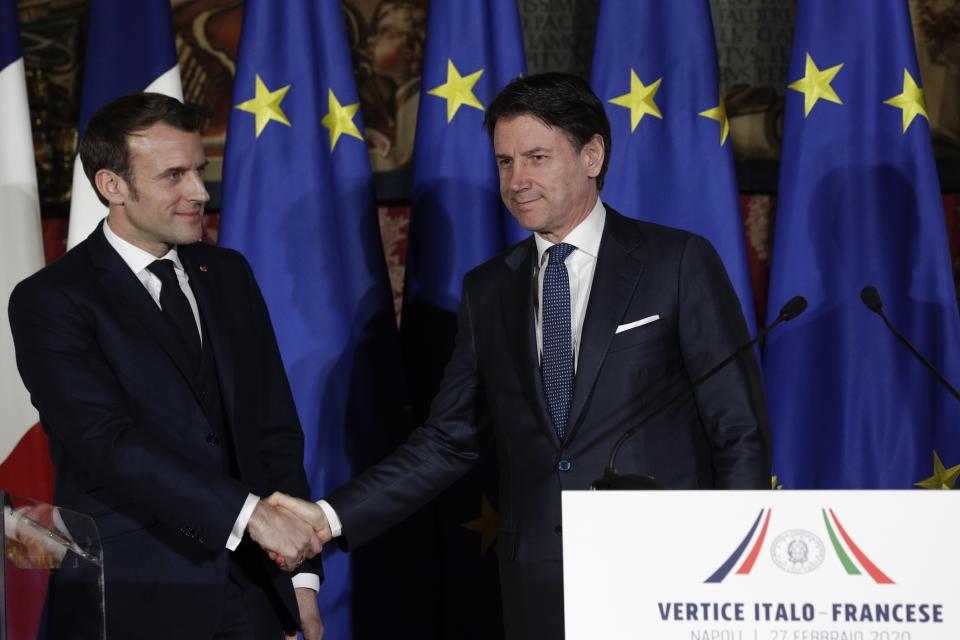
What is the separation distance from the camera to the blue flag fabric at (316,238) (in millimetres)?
3607

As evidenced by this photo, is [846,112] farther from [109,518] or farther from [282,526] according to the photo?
[109,518]

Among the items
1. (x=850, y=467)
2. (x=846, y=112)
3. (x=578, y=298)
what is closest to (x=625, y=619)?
(x=578, y=298)

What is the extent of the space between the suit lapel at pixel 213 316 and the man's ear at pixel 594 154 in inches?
34.0

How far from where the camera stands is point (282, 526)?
2.62 metres

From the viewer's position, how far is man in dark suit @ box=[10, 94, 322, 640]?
2.52 metres

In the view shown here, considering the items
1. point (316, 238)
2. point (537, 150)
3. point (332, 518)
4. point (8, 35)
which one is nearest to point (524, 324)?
point (537, 150)

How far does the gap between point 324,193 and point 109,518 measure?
4.55 feet

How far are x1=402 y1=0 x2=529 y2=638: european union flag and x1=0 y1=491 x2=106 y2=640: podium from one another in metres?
1.81

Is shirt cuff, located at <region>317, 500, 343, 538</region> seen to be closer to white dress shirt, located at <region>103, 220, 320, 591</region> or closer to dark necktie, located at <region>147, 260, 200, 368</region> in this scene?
white dress shirt, located at <region>103, 220, 320, 591</region>

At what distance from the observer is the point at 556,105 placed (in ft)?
9.07

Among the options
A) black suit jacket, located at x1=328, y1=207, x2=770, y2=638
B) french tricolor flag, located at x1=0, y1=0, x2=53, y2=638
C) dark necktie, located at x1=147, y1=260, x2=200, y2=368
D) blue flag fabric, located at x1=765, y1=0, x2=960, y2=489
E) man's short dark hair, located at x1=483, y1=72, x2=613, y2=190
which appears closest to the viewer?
black suit jacket, located at x1=328, y1=207, x2=770, y2=638

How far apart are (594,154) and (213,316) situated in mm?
915

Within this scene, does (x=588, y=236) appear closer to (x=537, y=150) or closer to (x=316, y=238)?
(x=537, y=150)

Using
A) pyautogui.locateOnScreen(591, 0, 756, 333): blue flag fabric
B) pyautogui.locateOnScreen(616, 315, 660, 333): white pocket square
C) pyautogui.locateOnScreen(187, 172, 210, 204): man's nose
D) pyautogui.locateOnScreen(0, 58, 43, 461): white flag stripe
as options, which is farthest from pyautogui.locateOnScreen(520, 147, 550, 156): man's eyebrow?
pyautogui.locateOnScreen(0, 58, 43, 461): white flag stripe
